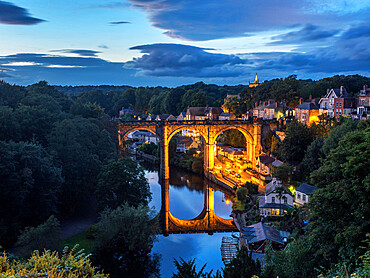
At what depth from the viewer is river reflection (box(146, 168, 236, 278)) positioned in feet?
87.5

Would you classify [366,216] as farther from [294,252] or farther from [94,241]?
[94,241]

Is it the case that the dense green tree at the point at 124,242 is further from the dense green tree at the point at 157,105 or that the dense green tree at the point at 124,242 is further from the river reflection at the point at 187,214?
the dense green tree at the point at 157,105

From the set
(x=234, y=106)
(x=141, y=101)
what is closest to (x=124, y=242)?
(x=234, y=106)

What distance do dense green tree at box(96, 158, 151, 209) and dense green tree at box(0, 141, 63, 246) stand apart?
381 centimetres

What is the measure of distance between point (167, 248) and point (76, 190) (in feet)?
34.4

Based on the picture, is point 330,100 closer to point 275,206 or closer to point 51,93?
point 275,206

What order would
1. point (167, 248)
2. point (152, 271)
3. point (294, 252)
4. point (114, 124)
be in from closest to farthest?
point (294, 252) → point (152, 271) → point (167, 248) → point (114, 124)

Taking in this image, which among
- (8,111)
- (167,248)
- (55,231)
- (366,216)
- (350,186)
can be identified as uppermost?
(8,111)

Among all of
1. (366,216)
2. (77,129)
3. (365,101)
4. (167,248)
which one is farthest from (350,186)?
(365,101)

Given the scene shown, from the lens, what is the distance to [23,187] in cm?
2511

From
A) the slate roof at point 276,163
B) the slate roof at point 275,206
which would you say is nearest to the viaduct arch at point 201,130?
the slate roof at point 276,163

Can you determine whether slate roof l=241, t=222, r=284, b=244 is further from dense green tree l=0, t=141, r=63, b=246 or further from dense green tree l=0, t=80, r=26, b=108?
dense green tree l=0, t=80, r=26, b=108

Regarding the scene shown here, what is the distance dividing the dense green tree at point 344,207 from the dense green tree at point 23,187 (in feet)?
62.0

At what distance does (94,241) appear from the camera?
25.5m
